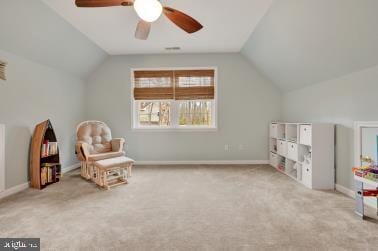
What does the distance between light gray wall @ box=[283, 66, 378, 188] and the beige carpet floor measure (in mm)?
543

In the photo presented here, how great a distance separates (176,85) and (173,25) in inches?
64.4

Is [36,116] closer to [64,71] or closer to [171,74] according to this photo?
[64,71]

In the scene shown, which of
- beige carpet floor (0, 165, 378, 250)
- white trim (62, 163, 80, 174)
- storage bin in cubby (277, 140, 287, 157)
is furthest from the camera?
white trim (62, 163, 80, 174)

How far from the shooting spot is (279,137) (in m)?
4.08

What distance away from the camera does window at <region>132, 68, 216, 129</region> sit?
4613 mm

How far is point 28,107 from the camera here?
122 inches

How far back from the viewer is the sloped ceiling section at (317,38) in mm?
1993

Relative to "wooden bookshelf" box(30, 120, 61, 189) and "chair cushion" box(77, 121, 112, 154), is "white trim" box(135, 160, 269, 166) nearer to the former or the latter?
"chair cushion" box(77, 121, 112, 154)

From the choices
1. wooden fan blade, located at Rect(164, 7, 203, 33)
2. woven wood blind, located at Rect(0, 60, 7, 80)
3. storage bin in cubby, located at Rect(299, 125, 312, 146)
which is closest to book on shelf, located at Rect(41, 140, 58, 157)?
woven wood blind, located at Rect(0, 60, 7, 80)

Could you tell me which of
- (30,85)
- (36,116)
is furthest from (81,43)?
(36,116)

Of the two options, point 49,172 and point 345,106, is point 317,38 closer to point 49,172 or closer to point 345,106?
point 345,106

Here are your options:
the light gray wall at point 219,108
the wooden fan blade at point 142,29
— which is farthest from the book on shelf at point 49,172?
the wooden fan blade at point 142,29

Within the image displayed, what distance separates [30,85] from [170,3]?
8.29 feet

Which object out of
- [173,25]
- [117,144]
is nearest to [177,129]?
[117,144]
